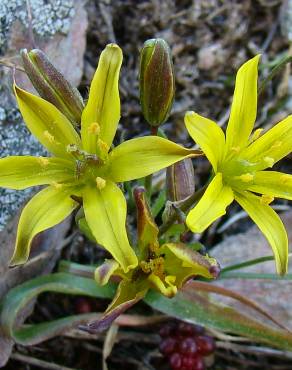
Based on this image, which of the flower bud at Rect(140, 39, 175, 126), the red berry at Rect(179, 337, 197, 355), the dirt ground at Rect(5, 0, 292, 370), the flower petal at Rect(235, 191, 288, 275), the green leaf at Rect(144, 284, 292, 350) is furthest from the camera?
A: the dirt ground at Rect(5, 0, 292, 370)

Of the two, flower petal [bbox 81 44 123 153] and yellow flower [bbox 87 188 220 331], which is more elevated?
flower petal [bbox 81 44 123 153]

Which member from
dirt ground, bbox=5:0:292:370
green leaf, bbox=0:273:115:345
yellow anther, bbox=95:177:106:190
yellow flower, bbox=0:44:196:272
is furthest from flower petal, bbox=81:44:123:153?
dirt ground, bbox=5:0:292:370

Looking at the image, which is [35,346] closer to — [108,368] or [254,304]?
[108,368]

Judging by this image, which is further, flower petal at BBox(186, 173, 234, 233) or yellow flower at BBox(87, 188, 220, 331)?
yellow flower at BBox(87, 188, 220, 331)

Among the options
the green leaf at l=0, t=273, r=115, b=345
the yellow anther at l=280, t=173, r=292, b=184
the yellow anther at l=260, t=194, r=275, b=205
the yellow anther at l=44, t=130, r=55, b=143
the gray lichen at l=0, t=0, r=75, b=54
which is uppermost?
the gray lichen at l=0, t=0, r=75, b=54

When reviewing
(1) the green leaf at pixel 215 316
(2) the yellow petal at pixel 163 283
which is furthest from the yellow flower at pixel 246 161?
(1) the green leaf at pixel 215 316

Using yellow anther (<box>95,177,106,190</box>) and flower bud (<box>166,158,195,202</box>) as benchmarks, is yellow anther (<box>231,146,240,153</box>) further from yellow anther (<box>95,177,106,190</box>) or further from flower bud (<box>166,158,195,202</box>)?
yellow anther (<box>95,177,106,190</box>)

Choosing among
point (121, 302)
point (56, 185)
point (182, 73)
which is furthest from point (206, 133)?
point (182, 73)

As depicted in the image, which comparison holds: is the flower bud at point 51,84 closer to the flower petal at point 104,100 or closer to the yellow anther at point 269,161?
the flower petal at point 104,100
